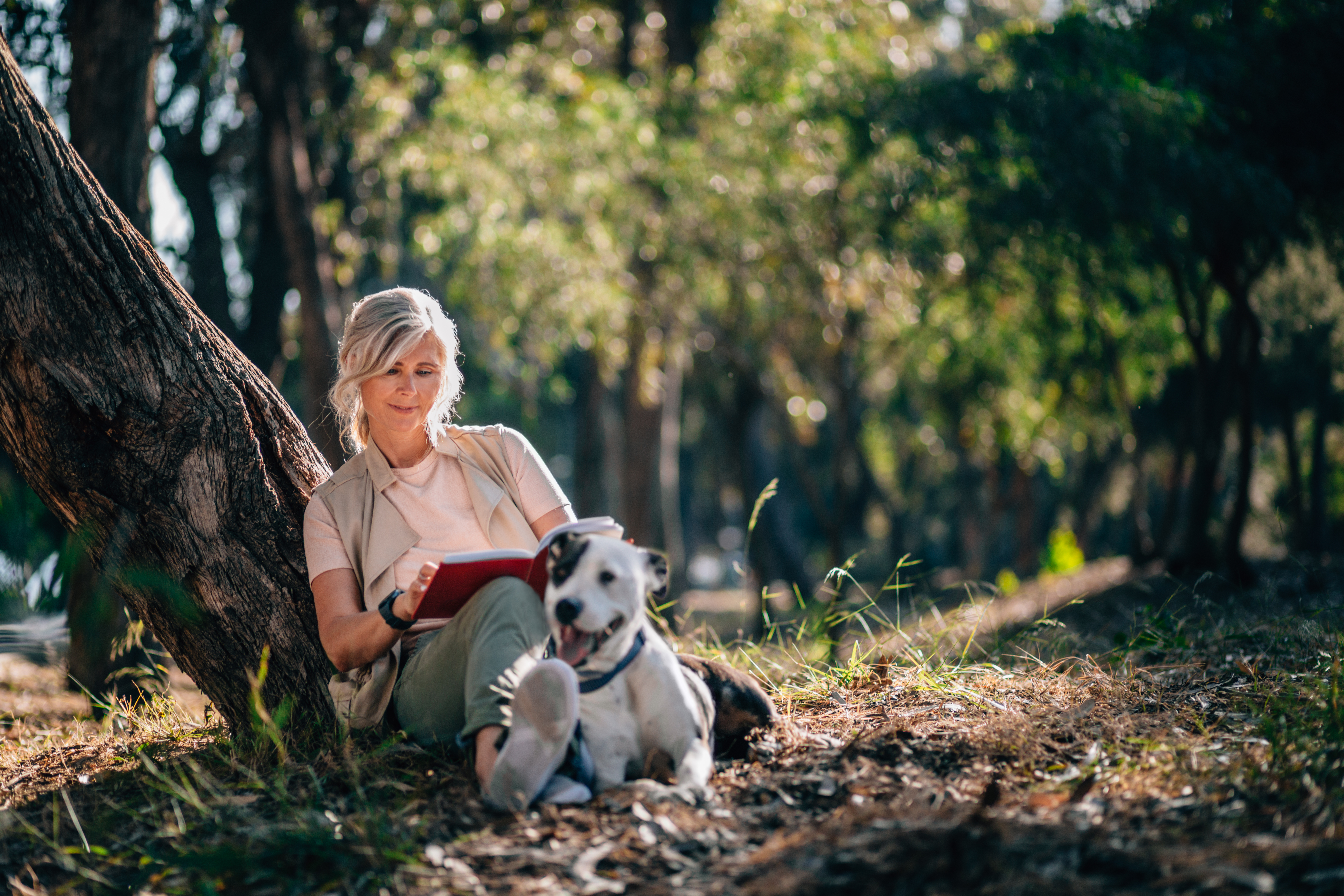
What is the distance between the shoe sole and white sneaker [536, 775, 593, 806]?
0.02m

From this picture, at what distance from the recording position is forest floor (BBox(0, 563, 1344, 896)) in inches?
92.6

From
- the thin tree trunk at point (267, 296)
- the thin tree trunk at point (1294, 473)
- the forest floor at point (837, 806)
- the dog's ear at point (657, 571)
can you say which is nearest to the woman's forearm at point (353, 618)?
the forest floor at point (837, 806)

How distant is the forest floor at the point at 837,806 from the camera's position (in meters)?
2.35

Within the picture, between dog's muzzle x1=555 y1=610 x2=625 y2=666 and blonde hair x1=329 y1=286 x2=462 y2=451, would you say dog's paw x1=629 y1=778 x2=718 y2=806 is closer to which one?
dog's muzzle x1=555 y1=610 x2=625 y2=666

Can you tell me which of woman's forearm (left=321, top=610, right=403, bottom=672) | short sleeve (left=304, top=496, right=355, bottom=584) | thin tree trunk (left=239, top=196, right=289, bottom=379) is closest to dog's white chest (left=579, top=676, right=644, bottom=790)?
woman's forearm (left=321, top=610, right=403, bottom=672)

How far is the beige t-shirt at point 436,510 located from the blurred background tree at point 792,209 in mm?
1465

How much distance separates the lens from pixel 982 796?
106 inches

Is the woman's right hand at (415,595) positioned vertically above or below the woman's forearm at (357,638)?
above

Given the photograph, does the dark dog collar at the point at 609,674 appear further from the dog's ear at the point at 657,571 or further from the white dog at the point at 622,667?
the dog's ear at the point at 657,571

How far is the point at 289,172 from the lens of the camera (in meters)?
8.00

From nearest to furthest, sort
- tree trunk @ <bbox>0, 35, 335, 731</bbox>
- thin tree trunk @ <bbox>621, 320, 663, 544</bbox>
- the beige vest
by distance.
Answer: tree trunk @ <bbox>0, 35, 335, 731</bbox>, the beige vest, thin tree trunk @ <bbox>621, 320, 663, 544</bbox>

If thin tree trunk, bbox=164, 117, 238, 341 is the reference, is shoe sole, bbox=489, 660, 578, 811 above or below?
below

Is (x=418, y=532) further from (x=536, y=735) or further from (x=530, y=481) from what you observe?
(x=536, y=735)

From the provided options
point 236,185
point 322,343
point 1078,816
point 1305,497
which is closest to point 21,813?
point 1078,816
